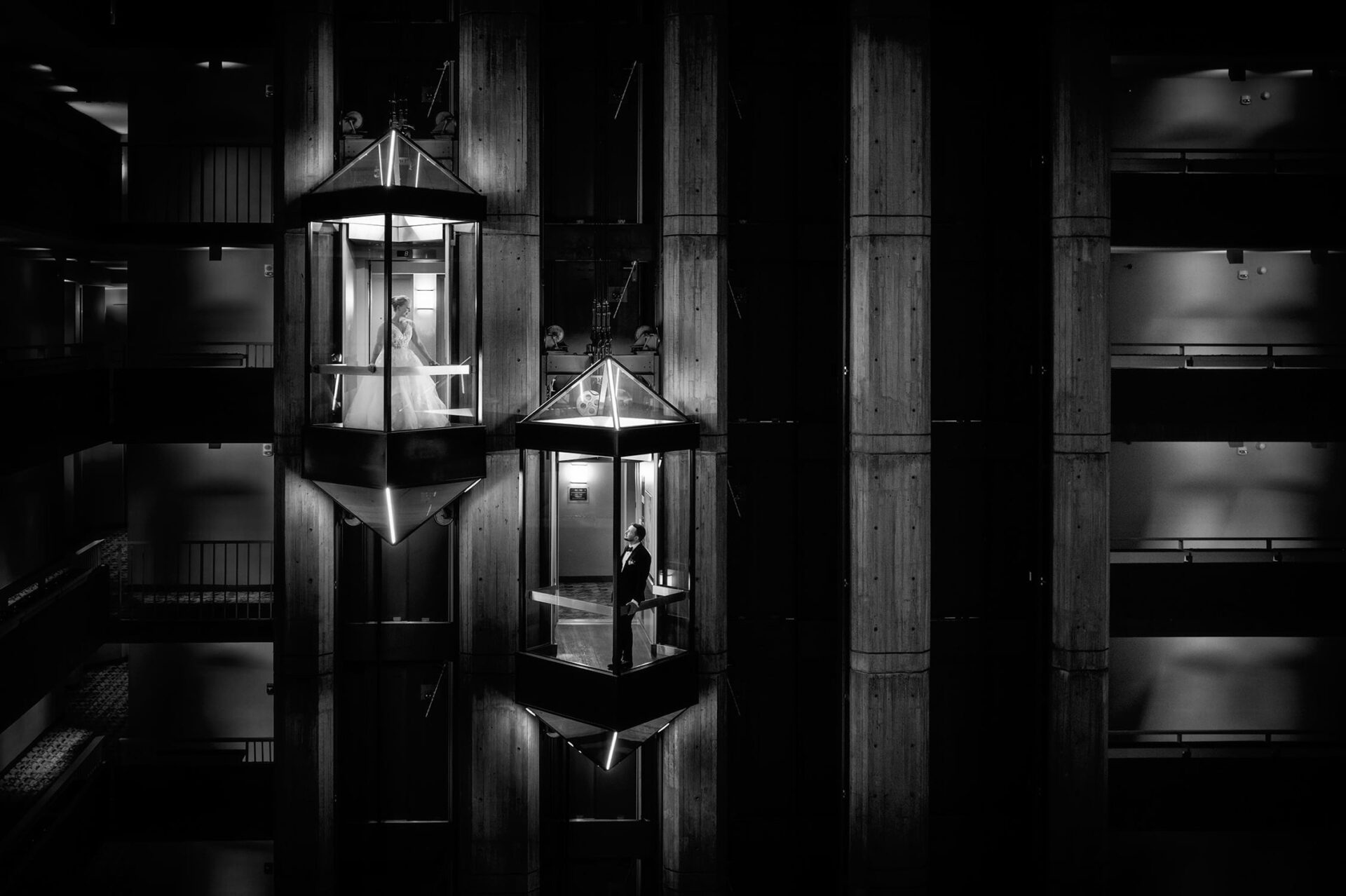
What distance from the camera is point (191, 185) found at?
573 inches

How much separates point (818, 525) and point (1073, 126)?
20.4 ft

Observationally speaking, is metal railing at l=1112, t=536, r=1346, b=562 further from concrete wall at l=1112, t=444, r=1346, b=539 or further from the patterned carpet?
the patterned carpet

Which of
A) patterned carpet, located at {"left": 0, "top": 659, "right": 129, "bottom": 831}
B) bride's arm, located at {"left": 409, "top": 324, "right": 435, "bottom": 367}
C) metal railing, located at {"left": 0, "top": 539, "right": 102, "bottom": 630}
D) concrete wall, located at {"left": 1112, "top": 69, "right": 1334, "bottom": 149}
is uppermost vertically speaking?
concrete wall, located at {"left": 1112, "top": 69, "right": 1334, "bottom": 149}

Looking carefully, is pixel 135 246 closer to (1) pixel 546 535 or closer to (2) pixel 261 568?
(2) pixel 261 568

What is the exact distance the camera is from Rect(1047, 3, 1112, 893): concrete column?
36.1ft

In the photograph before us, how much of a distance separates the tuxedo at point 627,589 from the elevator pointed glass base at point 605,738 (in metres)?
0.88

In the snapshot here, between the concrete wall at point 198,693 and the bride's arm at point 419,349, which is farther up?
the bride's arm at point 419,349

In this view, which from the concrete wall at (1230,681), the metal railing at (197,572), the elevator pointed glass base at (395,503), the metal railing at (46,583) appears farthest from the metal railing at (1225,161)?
the metal railing at (46,583)

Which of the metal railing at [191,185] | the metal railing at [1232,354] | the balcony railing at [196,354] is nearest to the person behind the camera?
the metal railing at [1232,354]

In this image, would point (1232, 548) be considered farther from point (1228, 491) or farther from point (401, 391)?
point (401, 391)

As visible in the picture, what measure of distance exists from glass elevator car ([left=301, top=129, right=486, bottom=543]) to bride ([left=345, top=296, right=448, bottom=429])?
14 millimetres

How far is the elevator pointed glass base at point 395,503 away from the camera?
9859 mm

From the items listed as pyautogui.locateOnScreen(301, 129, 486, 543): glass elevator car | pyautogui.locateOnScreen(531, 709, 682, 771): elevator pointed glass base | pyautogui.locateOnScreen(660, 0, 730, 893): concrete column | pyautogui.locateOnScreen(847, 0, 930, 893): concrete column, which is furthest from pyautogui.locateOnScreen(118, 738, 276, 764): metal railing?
pyautogui.locateOnScreen(847, 0, 930, 893): concrete column

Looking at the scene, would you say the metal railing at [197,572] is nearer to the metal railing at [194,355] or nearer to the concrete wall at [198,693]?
the concrete wall at [198,693]
